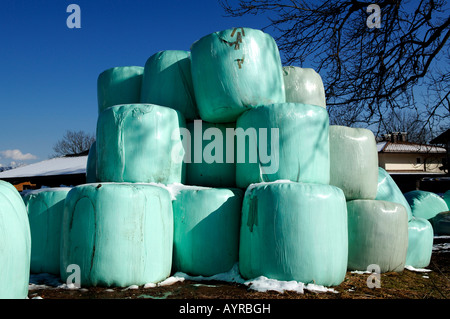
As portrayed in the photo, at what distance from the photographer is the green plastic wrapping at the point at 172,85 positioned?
3.92m

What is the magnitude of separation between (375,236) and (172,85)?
2396 millimetres

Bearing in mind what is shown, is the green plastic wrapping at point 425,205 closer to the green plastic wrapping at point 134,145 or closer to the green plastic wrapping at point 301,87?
the green plastic wrapping at point 301,87

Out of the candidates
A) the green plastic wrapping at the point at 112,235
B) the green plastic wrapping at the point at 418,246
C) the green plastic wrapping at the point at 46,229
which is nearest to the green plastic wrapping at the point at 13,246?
the green plastic wrapping at the point at 112,235

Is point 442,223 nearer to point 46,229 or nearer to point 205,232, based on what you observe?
point 205,232

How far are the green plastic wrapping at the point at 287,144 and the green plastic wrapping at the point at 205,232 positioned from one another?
361 mm

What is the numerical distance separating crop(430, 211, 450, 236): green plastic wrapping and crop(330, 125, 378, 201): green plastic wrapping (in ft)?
12.8

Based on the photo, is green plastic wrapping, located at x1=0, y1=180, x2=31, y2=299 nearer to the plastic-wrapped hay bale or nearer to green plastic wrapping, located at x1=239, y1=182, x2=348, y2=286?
green plastic wrapping, located at x1=239, y1=182, x2=348, y2=286

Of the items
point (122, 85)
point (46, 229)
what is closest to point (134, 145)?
point (46, 229)

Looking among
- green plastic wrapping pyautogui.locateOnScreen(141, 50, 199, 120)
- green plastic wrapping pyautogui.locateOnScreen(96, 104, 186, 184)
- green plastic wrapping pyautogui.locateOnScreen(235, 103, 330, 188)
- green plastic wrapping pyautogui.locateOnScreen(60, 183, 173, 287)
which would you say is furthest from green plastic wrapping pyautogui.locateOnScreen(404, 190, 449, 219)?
green plastic wrapping pyautogui.locateOnScreen(60, 183, 173, 287)

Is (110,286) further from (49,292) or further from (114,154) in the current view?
(114,154)

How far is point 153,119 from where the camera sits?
3.41 m

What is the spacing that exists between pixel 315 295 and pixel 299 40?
11.7ft
